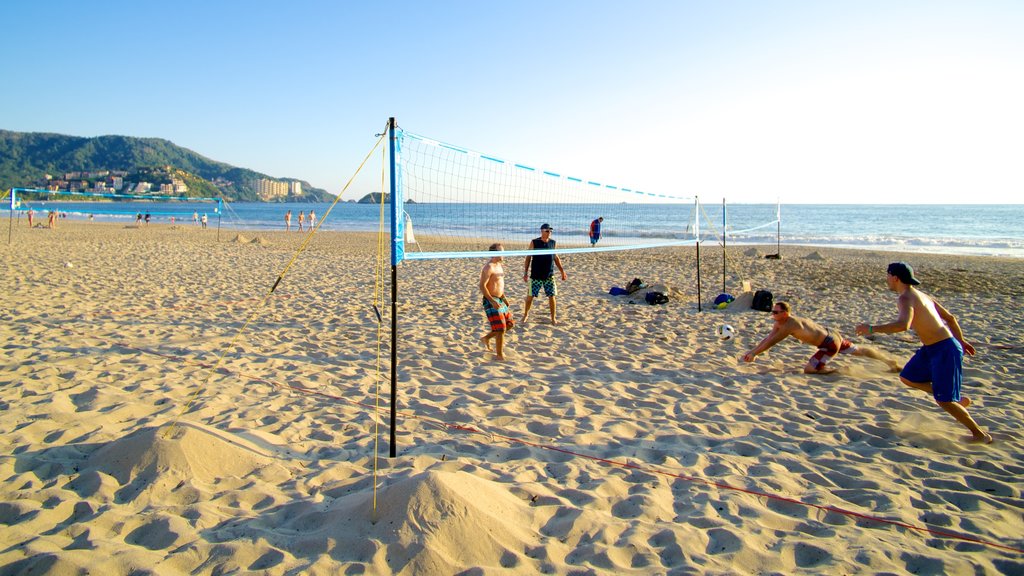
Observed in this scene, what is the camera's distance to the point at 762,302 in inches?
305

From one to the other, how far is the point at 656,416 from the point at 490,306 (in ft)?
6.44

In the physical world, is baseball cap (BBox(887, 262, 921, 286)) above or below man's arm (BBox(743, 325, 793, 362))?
above

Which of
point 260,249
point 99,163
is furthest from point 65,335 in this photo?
point 99,163

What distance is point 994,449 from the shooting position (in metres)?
3.43

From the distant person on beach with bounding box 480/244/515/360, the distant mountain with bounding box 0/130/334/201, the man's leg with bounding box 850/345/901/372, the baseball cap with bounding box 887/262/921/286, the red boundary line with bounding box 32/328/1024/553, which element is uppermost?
the distant mountain with bounding box 0/130/334/201

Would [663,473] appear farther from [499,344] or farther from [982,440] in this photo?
[499,344]

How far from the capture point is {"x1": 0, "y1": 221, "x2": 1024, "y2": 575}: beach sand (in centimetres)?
229

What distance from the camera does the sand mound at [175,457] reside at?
2836mm

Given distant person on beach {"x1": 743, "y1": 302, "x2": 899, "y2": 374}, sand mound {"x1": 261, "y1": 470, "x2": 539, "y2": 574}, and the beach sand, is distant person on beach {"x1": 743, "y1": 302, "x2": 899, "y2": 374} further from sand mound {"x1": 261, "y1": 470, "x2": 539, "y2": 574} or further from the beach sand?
sand mound {"x1": 261, "y1": 470, "x2": 539, "y2": 574}

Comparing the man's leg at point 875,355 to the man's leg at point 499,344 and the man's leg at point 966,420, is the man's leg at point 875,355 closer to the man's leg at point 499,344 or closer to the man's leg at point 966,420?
the man's leg at point 966,420

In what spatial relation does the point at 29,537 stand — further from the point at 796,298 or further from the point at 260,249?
the point at 260,249

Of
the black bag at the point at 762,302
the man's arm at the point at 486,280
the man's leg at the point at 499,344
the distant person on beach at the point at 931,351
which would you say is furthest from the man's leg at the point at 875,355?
the man's arm at the point at 486,280

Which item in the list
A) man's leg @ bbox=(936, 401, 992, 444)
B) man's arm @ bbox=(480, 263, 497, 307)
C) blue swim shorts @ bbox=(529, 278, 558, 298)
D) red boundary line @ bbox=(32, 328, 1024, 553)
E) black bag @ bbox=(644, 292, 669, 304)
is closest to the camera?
red boundary line @ bbox=(32, 328, 1024, 553)

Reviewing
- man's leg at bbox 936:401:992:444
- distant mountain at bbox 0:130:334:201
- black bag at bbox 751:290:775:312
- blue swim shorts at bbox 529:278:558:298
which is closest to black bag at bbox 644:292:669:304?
black bag at bbox 751:290:775:312
